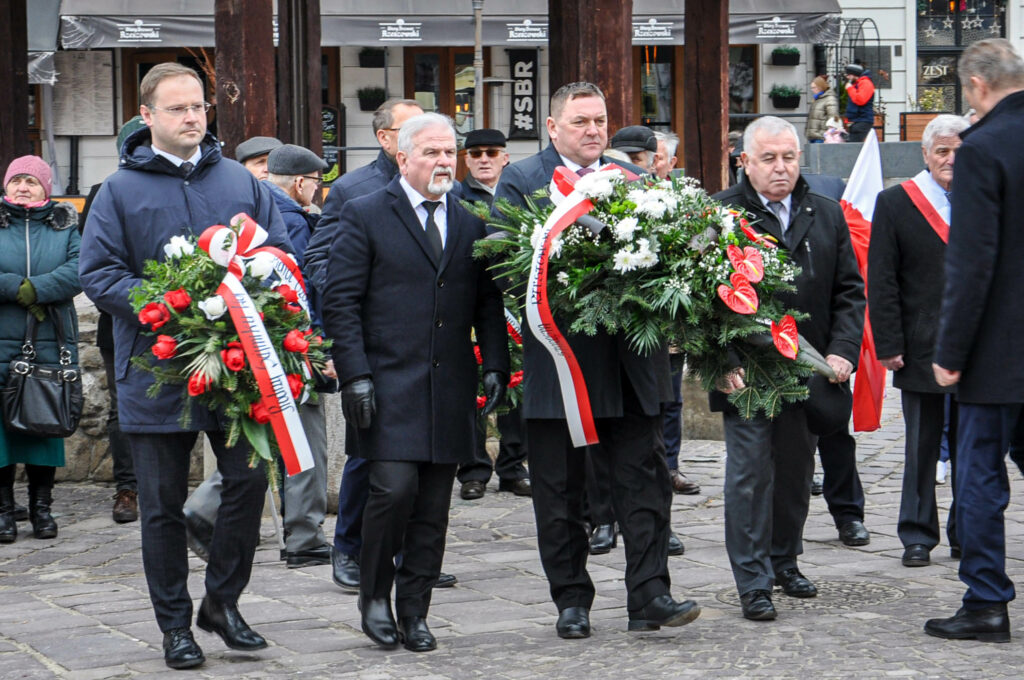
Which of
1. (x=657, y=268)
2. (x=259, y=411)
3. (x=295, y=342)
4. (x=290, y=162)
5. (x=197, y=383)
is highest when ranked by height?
(x=290, y=162)

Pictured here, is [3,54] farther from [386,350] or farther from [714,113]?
[386,350]

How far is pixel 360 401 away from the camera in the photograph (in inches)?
227

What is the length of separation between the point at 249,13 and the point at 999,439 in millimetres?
5293

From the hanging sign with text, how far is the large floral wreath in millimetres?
18126

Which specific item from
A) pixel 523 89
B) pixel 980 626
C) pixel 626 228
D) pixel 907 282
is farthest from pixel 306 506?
pixel 523 89

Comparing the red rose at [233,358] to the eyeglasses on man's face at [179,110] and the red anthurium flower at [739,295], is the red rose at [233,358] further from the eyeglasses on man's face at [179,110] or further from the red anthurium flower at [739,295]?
the red anthurium flower at [739,295]

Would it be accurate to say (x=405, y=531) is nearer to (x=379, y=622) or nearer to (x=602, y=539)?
(x=379, y=622)

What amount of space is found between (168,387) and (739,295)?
2.06 meters

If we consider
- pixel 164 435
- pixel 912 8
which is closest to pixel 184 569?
pixel 164 435

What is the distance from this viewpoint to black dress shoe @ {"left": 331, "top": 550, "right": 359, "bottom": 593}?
6926 mm

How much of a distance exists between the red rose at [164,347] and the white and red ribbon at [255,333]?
225 mm

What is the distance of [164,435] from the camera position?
5.76 m

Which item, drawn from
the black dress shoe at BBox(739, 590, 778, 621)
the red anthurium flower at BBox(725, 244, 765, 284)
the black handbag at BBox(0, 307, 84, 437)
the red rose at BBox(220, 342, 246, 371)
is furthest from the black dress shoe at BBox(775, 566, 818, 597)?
the black handbag at BBox(0, 307, 84, 437)

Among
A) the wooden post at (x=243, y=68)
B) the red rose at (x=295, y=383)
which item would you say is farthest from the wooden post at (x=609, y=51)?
the red rose at (x=295, y=383)
